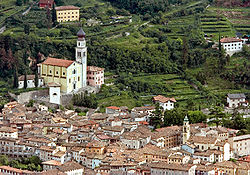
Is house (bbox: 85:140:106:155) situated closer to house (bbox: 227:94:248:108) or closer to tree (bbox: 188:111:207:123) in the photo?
tree (bbox: 188:111:207:123)

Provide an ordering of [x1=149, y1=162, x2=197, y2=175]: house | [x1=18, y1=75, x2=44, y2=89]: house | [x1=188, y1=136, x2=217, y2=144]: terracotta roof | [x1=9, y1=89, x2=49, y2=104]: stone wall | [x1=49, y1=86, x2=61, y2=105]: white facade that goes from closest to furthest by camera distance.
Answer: [x1=149, y1=162, x2=197, y2=175]: house, [x1=188, y1=136, x2=217, y2=144]: terracotta roof, [x1=9, y1=89, x2=49, y2=104]: stone wall, [x1=49, y1=86, x2=61, y2=105]: white facade, [x1=18, y1=75, x2=44, y2=89]: house

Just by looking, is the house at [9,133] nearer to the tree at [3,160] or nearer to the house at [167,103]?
the tree at [3,160]

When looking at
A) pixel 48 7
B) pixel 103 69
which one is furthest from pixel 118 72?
pixel 48 7

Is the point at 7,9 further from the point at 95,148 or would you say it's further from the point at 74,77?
the point at 95,148

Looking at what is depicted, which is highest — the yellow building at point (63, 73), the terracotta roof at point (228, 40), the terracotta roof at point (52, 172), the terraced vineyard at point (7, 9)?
the terraced vineyard at point (7, 9)

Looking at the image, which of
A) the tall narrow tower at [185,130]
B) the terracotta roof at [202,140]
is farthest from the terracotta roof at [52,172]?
the terracotta roof at [202,140]

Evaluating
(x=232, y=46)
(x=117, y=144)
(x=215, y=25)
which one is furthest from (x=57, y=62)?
(x=215, y=25)

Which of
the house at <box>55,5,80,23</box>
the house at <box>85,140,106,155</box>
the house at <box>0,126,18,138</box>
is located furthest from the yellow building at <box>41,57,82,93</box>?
the house at <box>85,140,106,155</box>
